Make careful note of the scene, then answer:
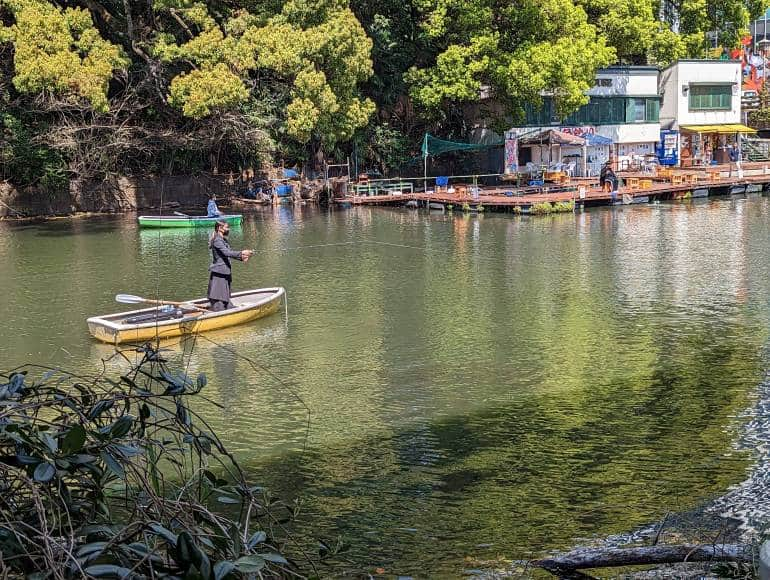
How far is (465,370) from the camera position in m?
13.7

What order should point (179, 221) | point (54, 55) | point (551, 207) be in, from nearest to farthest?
point (179, 221) → point (54, 55) → point (551, 207)

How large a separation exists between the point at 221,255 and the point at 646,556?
1168 cm

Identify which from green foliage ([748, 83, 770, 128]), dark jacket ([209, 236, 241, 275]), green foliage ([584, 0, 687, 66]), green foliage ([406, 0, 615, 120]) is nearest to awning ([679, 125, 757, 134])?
green foliage ([584, 0, 687, 66])

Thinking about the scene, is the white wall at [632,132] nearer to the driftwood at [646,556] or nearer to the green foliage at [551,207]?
the green foliage at [551,207]

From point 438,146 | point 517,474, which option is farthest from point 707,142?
point 517,474

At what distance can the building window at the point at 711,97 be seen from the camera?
5353cm

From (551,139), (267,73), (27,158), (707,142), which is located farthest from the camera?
(707,142)

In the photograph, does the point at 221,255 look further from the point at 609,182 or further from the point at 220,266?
the point at 609,182

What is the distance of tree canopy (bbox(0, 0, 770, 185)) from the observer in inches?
1401

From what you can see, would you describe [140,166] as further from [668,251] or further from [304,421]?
[304,421]

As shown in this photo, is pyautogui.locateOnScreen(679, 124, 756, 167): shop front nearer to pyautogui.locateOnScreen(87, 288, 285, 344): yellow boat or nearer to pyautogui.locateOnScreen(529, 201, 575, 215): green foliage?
pyautogui.locateOnScreen(529, 201, 575, 215): green foliage

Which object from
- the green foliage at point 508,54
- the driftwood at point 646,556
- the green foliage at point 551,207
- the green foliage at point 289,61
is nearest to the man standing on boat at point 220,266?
the driftwood at point 646,556

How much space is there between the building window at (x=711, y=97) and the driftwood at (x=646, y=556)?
51100 millimetres

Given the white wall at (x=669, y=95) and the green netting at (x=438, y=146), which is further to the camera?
the white wall at (x=669, y=95)
